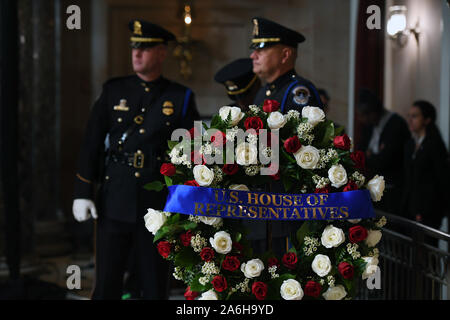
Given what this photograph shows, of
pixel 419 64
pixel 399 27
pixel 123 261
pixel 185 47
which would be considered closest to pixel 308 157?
pixel 123 261

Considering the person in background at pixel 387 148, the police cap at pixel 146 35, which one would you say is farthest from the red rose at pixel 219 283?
the person in background at pixel 387 148

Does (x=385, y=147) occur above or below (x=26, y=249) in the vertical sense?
above

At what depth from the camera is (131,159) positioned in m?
4.18

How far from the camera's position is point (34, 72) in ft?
23.6

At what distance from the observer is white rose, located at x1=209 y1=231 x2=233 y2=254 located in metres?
2.81

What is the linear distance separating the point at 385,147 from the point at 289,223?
3.14 m

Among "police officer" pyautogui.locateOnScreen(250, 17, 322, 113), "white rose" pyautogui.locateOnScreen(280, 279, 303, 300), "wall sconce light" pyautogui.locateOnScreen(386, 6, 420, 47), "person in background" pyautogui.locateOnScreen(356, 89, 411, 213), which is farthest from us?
"wall sconce light" pyautogui.locateOnScreen(386, 6, 420, 47)

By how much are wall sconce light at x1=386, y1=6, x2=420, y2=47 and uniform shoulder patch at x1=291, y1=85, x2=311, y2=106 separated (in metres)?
4.11

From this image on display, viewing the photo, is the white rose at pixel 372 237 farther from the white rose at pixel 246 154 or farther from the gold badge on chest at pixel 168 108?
the gold badge on chest at pixel 168 108

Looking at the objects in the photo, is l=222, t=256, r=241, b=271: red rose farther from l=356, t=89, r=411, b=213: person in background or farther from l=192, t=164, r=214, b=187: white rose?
l=356, t=89, r=411, b=213: person in background

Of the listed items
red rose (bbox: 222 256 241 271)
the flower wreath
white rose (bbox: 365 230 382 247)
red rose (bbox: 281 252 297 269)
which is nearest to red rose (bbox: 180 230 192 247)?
the flower wreath

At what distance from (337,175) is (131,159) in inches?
64.9
